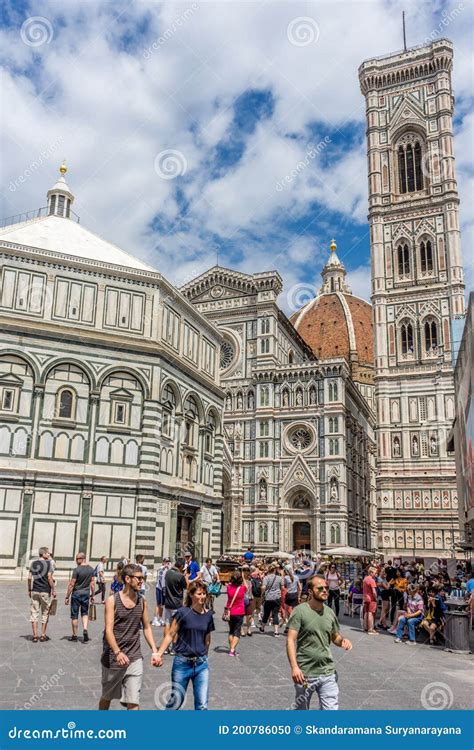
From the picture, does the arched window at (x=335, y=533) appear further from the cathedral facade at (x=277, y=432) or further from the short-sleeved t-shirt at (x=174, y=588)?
the short-sleeved t-shirt at (x=174, y=588)

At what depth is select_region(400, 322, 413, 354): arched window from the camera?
56281mm

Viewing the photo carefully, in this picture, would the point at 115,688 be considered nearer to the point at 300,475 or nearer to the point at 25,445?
the point at 25,445

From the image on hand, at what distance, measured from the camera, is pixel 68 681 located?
27.7 feet

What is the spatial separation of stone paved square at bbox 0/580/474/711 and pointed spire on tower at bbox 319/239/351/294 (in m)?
107

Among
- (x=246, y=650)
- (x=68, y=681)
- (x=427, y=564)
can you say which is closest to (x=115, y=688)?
(x=68, y=681)

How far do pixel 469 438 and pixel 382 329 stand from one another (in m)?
34.8

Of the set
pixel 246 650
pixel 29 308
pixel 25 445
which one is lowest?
pixel 246 650

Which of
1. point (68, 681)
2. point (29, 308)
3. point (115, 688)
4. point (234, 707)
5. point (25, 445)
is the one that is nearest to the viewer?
point (115, 688)

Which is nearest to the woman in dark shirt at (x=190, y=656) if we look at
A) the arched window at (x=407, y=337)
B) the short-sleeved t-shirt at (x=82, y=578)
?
the short-sleeved t-shirt at (x=82, y=578)

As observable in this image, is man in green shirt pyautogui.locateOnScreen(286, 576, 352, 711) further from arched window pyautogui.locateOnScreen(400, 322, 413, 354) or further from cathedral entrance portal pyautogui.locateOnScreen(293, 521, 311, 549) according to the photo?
arched window pyautogui.locateOnScreen(400, 322, 413, 354)

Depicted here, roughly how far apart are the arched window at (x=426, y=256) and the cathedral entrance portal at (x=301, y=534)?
25394mm

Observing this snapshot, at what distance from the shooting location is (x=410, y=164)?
60.4 metres

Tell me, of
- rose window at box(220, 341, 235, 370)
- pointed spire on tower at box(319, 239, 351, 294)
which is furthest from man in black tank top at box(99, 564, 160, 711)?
pointed spire on tower at box(319, 239, 351, 294)

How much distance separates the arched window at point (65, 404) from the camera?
24047 millimetres
